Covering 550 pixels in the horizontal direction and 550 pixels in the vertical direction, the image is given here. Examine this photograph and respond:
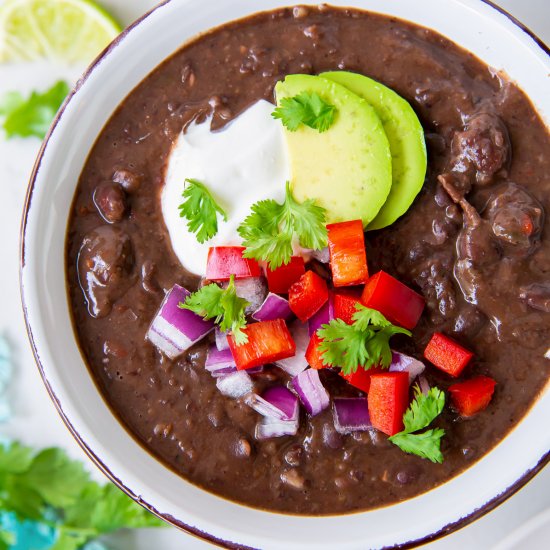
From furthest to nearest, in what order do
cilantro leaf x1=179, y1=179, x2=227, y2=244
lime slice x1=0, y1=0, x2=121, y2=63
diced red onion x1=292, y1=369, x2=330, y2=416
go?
1. lime slice x1=0, y1=0, x2=121, y2=63
2. diced red onion x1=292, y1=369, x2=330, y2=416
3. cilantro leaf x1=179, y1=179, x2=227, y2=244

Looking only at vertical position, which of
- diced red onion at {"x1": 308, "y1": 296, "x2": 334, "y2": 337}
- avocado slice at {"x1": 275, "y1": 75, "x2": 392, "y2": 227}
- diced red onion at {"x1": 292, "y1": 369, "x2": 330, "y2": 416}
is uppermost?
avocado slice at {"x1": 275, "y1": 75, "x2": 392, "y2": 227}

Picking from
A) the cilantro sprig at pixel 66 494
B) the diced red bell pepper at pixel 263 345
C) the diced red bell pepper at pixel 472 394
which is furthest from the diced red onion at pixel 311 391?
the cilantro sprig at pixel 66 494

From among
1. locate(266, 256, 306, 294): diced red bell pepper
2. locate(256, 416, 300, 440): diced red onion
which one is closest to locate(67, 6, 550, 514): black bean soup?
locate(256, 416, 300, 440): diced red onion

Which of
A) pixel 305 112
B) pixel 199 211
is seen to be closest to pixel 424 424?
pixel 199 211

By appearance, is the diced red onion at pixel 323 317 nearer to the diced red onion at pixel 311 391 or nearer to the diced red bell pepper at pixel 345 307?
A: the diced red bell pepper at pixel 345 307

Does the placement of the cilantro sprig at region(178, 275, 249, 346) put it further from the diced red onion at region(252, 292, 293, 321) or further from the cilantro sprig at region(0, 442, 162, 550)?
the cilantro sprig at region(0, 442, 162, 550)

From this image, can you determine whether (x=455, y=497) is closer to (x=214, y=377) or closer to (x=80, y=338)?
(x=214, y=377)

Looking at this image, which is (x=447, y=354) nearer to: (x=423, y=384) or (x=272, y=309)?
(x=423, y=384)
